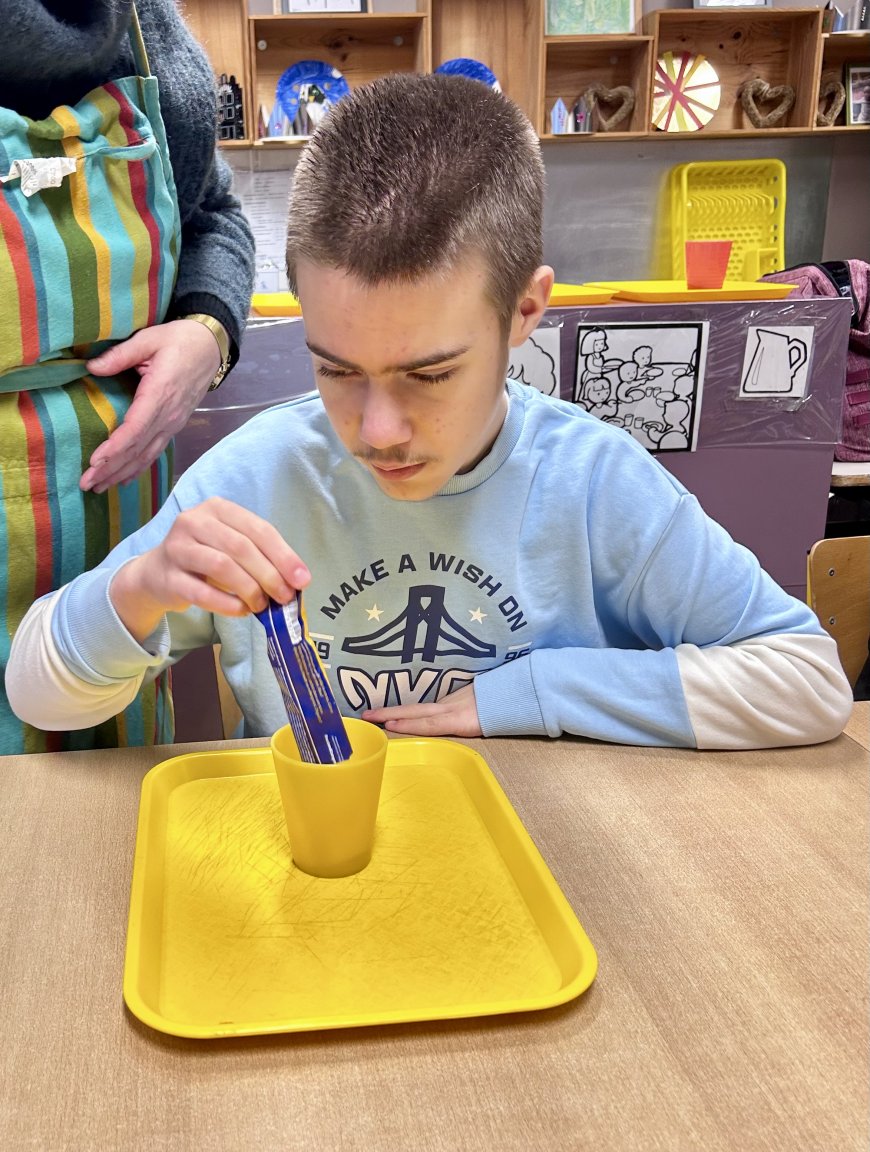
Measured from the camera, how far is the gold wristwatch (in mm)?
1014

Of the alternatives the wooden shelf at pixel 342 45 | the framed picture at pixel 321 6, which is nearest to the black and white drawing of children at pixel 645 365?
the wooden shelf at pixel 342 45

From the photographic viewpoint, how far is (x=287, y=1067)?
466mm

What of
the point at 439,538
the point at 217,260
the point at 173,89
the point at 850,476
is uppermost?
the point at 173,89

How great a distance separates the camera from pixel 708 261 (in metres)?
2.02

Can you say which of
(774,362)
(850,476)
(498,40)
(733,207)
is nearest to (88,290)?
(774,362)

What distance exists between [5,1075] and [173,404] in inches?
24.7

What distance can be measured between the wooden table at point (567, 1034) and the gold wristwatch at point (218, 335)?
52cm

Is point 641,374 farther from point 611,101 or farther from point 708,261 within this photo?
point 611,101

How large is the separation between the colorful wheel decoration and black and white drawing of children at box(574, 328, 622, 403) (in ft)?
5.16

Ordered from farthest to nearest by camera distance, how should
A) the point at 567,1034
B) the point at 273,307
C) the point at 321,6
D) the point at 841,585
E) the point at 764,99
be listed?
the point at 764,99 < the point at 321,6 < the point at 273,307 < the point at 841,585 < the point at 567,1034

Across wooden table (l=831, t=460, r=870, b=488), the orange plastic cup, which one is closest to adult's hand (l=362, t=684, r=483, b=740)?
the orange plastic cup

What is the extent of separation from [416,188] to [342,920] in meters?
0.51

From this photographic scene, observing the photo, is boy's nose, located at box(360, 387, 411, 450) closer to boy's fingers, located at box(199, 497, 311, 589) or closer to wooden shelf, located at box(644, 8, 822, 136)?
boy's fingers, located at box(199, 497, 311, 589)

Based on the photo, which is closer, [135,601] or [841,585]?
[135,601]
